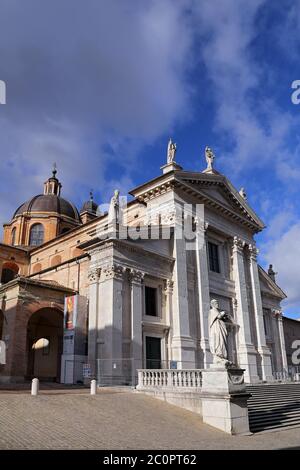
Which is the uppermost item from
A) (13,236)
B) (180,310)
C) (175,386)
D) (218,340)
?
(13,236)

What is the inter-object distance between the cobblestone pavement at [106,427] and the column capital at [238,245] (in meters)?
17.3

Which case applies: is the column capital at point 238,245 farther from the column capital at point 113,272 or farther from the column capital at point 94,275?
the column capital at point 94,275

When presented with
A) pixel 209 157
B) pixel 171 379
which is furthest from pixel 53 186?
pixel 171 379

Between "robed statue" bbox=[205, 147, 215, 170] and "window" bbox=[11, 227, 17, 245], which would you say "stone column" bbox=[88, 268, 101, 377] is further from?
"window" bbox=[11, 227, 17, 245]

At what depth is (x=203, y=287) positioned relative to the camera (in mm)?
25125

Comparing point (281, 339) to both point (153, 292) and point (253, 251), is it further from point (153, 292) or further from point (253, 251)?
point (153, 292)

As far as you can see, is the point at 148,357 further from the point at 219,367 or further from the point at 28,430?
the point at 28,430

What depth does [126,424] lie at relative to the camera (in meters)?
11.2

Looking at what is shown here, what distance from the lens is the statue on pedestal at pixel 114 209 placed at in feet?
70.5

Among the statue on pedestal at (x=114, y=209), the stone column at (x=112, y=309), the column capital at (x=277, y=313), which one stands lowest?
the stone column at (x=112, y=309)

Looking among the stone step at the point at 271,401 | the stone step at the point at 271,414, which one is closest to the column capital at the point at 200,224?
the stone step at the point at 271,401

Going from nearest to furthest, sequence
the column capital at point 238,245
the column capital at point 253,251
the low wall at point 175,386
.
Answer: the low wall at point 175,386 → the column capital at point 238,245 → the column capital at point 253,251

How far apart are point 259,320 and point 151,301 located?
10.8 meters
